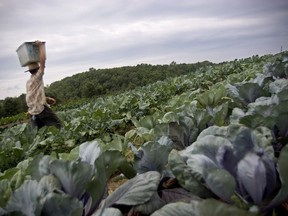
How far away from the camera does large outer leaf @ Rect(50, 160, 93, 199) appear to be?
0.78 meters

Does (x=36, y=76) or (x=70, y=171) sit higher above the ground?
(x=36, y=76)

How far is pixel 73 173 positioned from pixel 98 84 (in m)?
36.1

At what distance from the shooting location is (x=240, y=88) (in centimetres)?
174

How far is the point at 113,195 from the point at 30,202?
215 millimetres

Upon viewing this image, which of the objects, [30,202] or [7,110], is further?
[7,110]

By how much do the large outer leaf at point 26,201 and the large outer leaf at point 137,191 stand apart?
18 centimetres

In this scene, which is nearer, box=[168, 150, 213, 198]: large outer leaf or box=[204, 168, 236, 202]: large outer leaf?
box=[204, 168, 236, 202]: large outer leaf

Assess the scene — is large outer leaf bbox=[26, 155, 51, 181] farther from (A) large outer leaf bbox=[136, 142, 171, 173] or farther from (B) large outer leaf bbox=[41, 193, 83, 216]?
(A) large outer leaf bbox=[136, 142, 171, 173]

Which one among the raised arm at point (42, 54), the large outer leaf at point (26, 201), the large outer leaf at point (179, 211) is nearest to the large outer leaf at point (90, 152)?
the large outer leaf at point (26, 201)

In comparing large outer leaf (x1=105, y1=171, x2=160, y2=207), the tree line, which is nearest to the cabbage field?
large outer leaf (x1=105, y1=171, x2=160, y2=207)

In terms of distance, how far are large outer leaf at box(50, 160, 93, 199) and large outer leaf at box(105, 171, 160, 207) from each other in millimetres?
93

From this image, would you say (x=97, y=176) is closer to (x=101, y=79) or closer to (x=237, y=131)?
(x=237, y=131)

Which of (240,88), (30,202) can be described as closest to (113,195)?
(30,202)

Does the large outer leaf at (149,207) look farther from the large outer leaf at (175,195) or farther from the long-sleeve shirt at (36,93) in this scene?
the long-sleeve shirt at (36,93)
